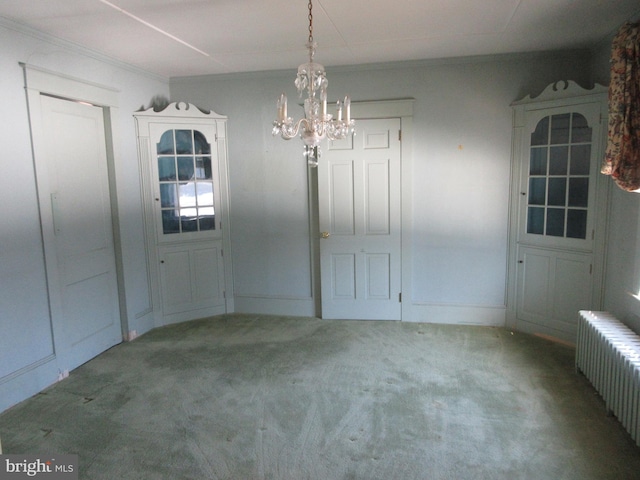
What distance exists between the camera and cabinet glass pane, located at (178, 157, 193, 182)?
4887 mm

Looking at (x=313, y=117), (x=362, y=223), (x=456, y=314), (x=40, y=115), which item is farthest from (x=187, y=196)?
(x=456, y=314)

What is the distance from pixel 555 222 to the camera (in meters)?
4.15

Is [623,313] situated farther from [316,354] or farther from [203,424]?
[203,424]

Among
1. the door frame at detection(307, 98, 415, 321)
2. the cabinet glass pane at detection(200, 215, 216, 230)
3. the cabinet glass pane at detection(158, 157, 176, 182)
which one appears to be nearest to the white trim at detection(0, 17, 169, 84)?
the cabinet glass pane at detection(158, 157, 176, 182)

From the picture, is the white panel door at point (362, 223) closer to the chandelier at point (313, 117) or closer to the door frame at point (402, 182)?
the door frame at point (402, 182)

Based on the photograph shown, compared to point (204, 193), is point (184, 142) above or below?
above

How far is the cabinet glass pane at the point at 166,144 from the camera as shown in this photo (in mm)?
4766

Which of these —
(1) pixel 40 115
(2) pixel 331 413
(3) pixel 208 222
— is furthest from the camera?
(3) pixel 208 222

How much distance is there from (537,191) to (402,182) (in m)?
1.29

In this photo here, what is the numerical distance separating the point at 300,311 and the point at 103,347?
2.06 m

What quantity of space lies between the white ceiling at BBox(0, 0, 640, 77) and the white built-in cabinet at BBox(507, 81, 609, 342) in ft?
1.99

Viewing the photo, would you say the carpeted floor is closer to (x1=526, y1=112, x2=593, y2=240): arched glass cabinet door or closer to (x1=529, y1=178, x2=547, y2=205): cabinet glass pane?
(x1=526, y1=112, x2=593, y2=240): arched glass cabinet door

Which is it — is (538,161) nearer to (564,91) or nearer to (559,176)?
(559,176)
